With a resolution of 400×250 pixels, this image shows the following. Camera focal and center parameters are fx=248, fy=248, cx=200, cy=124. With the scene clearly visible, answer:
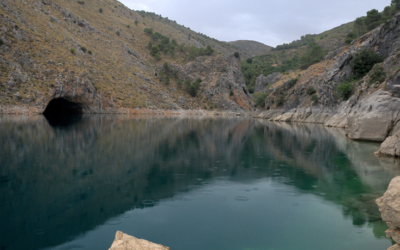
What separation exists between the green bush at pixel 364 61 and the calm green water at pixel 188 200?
5014cm

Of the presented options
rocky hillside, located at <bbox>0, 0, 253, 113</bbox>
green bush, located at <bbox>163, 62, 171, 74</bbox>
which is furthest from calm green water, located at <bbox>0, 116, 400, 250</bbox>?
green bush, located at <bbox>163, 62, 171, 74</bbox>

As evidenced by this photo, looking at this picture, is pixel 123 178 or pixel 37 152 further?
pixel 37 152

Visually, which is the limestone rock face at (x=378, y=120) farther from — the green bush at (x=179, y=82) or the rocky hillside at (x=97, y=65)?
the green bush at (x=179, y=82)

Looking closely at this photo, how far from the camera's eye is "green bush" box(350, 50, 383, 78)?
56306 mm

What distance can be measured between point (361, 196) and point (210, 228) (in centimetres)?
722

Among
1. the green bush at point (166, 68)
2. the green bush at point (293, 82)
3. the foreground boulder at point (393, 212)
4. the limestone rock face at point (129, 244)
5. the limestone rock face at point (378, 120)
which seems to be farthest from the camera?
the green bush at point (166, 68)

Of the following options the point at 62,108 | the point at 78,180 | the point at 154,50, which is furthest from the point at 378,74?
the point at 154,50

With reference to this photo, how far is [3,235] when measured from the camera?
21.2 feet

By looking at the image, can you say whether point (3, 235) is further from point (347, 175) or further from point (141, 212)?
point (347, 175)

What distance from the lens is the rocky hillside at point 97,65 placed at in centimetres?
5096

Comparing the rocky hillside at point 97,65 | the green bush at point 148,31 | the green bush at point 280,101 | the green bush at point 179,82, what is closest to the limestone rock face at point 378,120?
the rocky hillside at point 97,65

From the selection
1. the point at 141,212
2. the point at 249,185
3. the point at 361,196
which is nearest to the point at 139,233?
the point at 141,212

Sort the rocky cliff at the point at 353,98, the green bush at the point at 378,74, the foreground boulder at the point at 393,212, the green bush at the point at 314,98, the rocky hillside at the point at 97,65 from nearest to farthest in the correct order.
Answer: the foreground boulder at the point at 393,212, the rocky cliff at the point at 353,98, the green bush at the point at 378,74, the rocky hillside at the point at 97,65, the green bush at the point at 314,98

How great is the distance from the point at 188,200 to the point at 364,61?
63.8m
